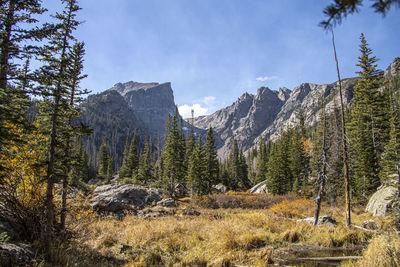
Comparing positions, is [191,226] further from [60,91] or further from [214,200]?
[214,200]

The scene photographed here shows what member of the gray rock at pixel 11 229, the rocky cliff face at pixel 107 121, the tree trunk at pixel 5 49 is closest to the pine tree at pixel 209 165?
the gray rock at pixel 11 229

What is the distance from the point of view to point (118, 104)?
584 ft

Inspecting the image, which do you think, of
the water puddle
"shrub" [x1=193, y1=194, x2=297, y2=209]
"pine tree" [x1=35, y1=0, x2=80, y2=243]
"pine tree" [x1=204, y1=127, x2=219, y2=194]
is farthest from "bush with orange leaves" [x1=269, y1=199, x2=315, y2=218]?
"pine tree" [x1=35, y1=0, x2=80, y2=243]

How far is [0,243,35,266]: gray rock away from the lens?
13.8 feet

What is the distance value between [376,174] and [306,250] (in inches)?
781

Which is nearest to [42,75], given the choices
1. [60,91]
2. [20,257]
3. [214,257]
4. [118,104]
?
Answer: [60,91]

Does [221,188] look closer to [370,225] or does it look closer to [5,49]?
[370,225]

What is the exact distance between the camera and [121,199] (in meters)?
21.3

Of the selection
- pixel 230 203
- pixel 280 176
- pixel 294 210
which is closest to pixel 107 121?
pixel 280 176

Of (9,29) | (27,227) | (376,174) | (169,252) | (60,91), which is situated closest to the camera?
(27,227)

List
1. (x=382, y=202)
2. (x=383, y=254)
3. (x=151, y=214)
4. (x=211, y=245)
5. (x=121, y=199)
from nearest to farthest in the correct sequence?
(x=383, y=254), (x=211, y=245), (x=382, y=202), (x=151, y=214), (x=121, y=199)

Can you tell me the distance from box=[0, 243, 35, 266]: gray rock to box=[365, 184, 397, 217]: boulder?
21.8 meters

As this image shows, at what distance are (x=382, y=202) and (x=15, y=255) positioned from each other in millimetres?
23998

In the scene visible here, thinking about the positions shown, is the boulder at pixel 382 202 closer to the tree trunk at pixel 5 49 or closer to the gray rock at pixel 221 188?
the tree trunk at pixel 5 49
